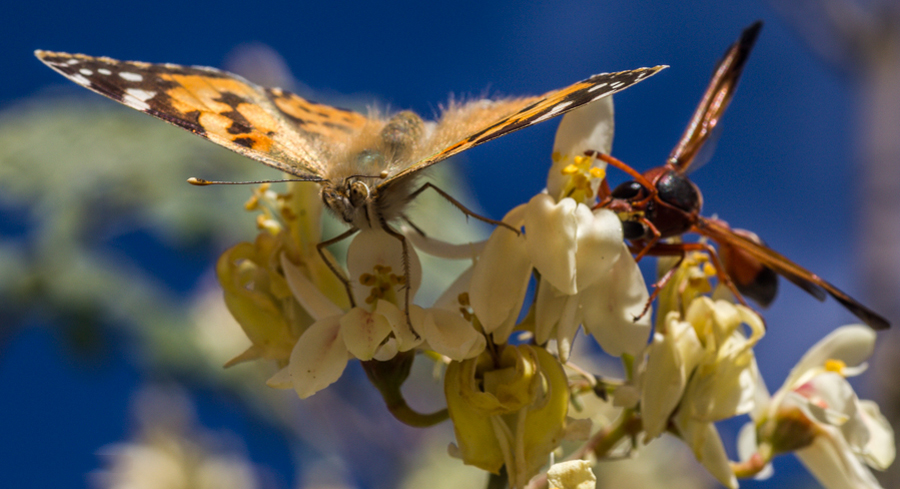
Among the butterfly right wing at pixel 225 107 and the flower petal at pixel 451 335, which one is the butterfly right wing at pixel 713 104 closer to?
the flower petal at pixel 451 335

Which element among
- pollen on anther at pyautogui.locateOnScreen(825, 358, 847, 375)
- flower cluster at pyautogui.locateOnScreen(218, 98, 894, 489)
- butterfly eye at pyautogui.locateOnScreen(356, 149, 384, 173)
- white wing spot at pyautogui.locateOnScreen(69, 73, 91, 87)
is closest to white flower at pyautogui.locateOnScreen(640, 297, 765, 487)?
flower cluster at pyautogui.locateOnScreen(218, 98, 894, 489)

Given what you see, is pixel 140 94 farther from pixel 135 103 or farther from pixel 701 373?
pixel 701 373

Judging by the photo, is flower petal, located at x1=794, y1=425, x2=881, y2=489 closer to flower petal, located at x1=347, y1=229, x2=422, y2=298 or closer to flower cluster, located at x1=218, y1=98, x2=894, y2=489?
flower cluster, located at x1=218, y1=98, x2=894, y2=489

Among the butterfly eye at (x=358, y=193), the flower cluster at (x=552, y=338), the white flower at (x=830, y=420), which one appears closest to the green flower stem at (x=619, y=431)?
the flower cluster at (x=552, y=338)

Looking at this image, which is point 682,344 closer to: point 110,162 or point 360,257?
point 360,257

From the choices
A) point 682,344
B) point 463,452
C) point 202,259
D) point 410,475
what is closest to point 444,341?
point 463,452

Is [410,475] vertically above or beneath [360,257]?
beneath
